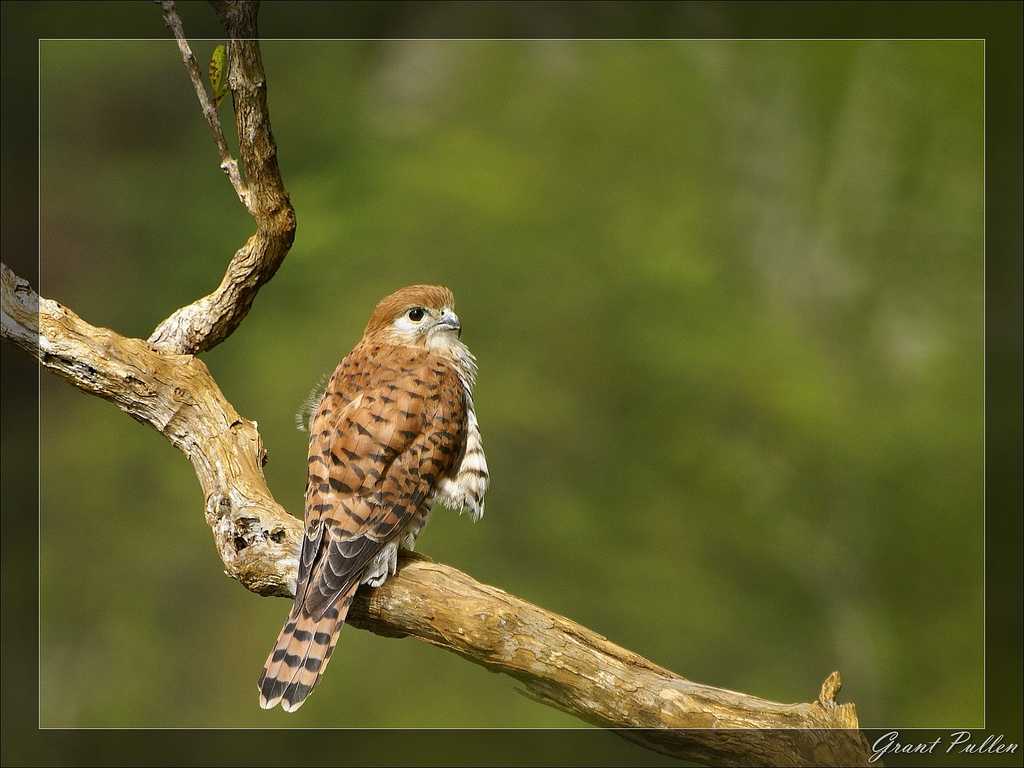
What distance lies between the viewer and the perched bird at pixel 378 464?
219cm

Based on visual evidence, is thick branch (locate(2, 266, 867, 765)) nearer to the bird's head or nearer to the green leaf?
the bird's head

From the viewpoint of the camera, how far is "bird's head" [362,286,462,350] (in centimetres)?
251

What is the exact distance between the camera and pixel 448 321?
251 centimetres

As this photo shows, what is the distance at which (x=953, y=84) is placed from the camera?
326cm

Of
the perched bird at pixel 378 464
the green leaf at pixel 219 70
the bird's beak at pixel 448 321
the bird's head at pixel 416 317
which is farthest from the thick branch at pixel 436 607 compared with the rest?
the green leaf at pixel 219 70

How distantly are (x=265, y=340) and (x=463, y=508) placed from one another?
4.91 feet

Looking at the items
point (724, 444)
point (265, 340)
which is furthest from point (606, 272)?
point (265, 340)

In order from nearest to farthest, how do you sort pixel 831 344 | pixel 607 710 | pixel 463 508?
pixel 607 710 → pixel 463 508 → pixel 831 344

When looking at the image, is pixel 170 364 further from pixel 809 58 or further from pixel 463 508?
pixel 809 58

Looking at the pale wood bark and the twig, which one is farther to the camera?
the twig

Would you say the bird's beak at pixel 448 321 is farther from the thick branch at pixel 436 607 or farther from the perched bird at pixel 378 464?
the thick branch at pixel 436 607

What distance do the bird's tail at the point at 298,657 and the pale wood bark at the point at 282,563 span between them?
6.6 inches

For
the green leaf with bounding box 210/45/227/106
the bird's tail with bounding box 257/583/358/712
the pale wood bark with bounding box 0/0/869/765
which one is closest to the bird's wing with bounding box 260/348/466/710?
the bird's tail with bounding box 257/583/358/712

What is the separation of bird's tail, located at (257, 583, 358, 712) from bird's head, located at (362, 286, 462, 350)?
721mm
